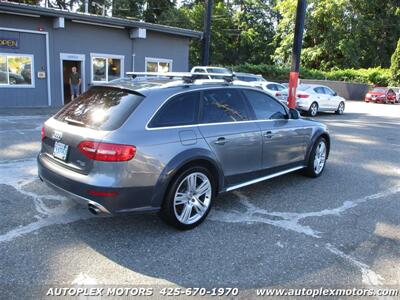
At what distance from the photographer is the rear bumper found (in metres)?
3.82

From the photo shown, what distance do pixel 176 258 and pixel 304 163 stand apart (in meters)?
3.32

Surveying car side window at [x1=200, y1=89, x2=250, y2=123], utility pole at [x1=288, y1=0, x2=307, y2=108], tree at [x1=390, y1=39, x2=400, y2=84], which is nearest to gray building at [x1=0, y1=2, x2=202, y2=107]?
utility pole at [x1=288, y1=0, x2=307, y2=108]

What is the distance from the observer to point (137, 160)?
389 cm

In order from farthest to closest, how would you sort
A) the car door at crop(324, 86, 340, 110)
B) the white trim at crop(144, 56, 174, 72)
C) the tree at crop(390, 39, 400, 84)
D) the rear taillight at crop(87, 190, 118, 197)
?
the tree at crop(390, 39, 400, 84) < the white trim at crop(144, 56, 174, 72) < the car door at crop(324, 86, 340, 110) < the rear taillight at crop(87, 190, 118, 197)

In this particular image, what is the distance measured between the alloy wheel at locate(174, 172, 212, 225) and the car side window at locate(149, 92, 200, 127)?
605mm

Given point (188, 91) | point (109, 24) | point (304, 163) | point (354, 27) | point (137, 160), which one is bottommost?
point (304, 163)

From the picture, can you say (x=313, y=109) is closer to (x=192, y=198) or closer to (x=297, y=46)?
(x=297, y=46)

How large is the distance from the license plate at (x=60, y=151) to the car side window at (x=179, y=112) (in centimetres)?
95

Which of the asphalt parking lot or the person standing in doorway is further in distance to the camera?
the person standing in doorway

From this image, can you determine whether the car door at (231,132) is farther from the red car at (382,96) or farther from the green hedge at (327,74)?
the green hedge at (327,74)

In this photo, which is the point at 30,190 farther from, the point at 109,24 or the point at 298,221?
the point at 109,24

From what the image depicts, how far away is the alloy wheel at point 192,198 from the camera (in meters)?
4.36

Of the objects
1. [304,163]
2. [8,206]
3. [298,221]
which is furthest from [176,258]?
[304,163]

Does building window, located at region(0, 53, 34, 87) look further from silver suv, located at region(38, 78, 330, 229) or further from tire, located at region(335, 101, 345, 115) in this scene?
tire, located at region(335, 101, 345, 115)
